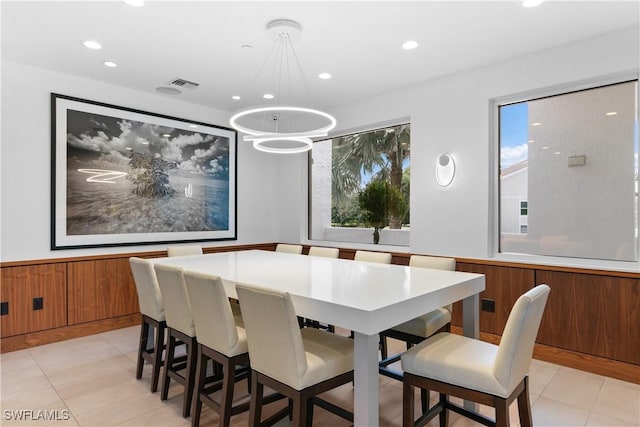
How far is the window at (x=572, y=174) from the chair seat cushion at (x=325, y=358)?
2593 millimetres

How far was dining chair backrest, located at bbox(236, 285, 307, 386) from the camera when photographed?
5.48 ft

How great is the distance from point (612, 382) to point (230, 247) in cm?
452

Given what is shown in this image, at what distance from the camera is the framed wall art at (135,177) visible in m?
4.00

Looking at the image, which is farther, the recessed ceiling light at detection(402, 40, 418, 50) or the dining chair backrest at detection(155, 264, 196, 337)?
the recessed ceiling light at detection(402, 40, 418, 50)

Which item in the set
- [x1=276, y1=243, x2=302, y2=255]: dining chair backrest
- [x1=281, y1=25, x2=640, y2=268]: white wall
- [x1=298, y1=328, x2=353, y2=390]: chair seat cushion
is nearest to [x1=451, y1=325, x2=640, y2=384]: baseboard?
A: [x1=281, y1=25, x2=640, y2=268]: white wall

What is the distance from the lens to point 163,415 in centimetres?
246

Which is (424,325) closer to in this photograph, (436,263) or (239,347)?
(436,263)

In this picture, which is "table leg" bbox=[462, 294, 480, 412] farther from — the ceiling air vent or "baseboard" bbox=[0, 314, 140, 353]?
"baseboard" bbox=[0, 314, 140, 353]

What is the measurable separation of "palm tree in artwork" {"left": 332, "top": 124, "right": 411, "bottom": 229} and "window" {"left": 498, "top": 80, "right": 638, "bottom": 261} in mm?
1285

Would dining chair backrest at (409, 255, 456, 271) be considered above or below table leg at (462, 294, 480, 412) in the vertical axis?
above

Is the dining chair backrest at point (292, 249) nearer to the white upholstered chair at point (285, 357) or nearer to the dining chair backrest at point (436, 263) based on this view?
the dining chair backrest at point (436, 263)

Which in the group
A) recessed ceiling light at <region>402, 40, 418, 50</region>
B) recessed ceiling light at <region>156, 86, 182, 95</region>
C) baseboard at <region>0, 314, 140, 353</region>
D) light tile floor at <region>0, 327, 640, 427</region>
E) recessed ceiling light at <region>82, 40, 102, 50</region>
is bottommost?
light tile floor at <region>0, 327, 640, 427</region>

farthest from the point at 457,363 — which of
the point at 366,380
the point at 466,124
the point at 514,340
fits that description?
the point at 466,124

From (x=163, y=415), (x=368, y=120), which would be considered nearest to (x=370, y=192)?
(x=368, y=120)
